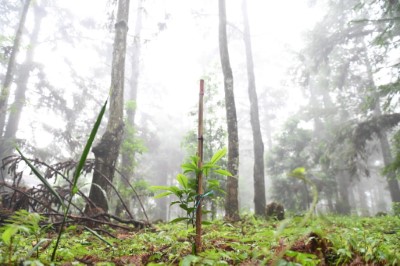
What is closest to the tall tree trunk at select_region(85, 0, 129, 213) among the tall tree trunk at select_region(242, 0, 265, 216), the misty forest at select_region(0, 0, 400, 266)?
the misty forest at select_region(0, 0, 400, 266)

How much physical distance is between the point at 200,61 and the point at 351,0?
13308 millimetres

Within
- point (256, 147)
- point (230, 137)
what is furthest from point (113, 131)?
point (256, 147)

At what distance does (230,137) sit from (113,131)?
10.5 feet

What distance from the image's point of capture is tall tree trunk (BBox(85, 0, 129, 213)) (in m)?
5.68

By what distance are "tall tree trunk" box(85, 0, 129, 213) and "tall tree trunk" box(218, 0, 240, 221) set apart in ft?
9.05

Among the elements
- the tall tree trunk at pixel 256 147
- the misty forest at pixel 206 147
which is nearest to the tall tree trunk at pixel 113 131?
the misty forest at pixel 206 147

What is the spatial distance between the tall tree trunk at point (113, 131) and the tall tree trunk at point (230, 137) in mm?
2760

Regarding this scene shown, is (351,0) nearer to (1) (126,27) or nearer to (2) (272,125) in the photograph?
(1) (126,27)

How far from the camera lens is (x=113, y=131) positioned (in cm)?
631

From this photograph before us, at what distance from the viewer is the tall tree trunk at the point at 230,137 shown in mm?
6918

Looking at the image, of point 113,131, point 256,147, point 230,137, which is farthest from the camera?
point 256,147

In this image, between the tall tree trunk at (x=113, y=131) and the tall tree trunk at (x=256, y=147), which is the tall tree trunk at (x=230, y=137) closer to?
the tall tree trunk at (x=113, y=131)

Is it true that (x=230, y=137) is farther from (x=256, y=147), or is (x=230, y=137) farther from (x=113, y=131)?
(x=256, y=147)

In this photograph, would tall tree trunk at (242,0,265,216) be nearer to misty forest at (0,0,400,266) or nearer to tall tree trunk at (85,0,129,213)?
misty forest at (0,0,400,266)
